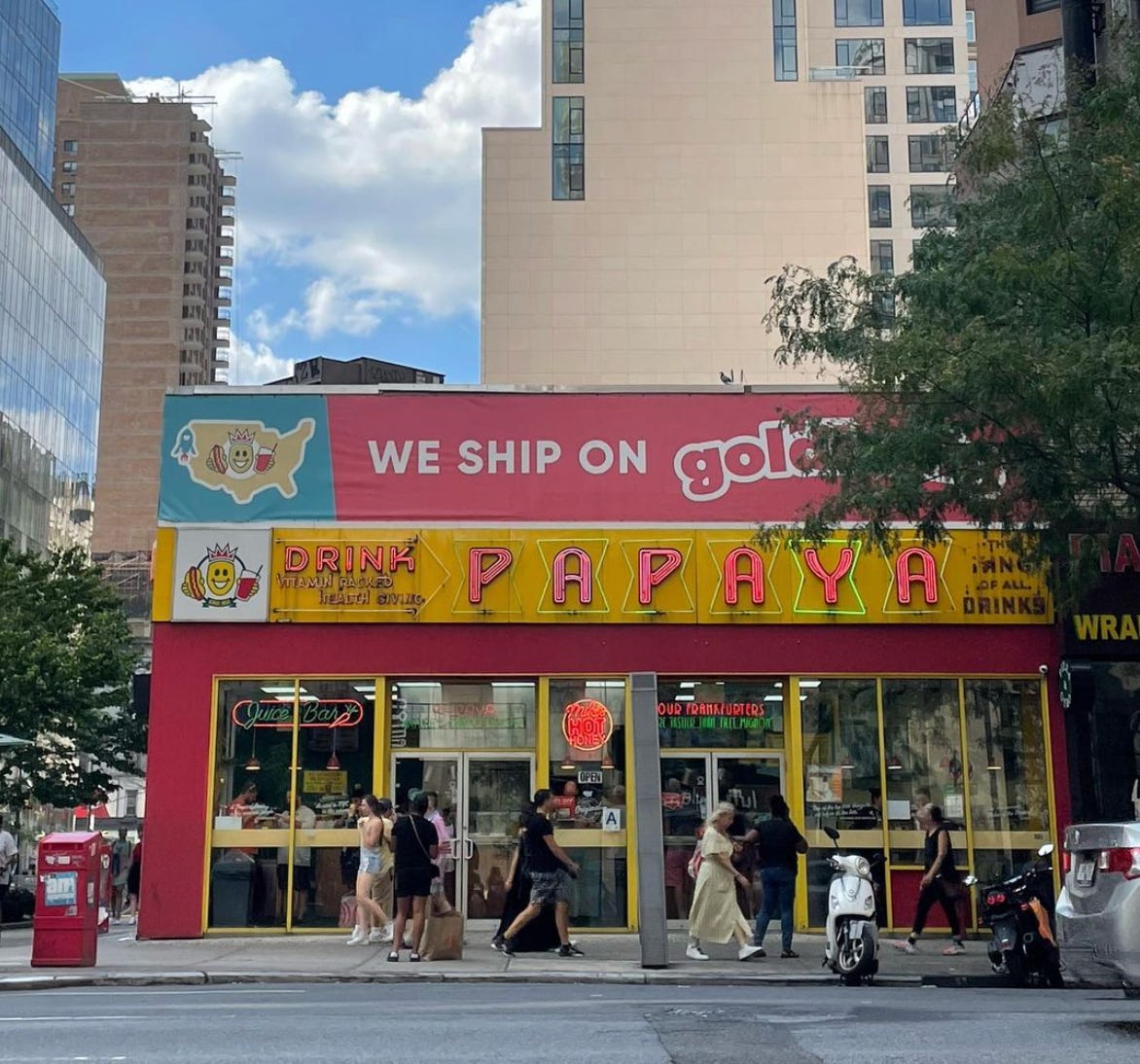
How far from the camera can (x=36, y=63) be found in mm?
99312

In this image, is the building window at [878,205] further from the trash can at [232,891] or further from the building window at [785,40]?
the trash can at [232,891]

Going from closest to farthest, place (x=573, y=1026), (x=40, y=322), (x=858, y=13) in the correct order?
(x=573, y=1026) < (x=858, y=13) < (x=40, y=322)

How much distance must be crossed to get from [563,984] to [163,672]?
7312 mm

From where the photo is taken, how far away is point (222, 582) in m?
18.8

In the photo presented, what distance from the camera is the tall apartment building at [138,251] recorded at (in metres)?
116

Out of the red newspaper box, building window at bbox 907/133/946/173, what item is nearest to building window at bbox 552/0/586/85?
building window at bbox 907/133/946/173

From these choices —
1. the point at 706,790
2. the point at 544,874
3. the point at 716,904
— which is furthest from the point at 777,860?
the point at 706,790

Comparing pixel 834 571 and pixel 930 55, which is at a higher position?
pixel 930 55

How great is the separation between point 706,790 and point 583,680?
202cm

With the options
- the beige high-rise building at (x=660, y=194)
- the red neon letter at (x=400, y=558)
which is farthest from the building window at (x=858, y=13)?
the red neon letter at (x=400, y=558)

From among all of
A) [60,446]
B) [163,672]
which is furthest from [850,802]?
[60,446]

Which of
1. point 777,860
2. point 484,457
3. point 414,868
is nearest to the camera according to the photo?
point 414,868

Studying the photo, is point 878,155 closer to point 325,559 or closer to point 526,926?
point 325,559

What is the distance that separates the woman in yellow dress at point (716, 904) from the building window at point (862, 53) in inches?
2456
